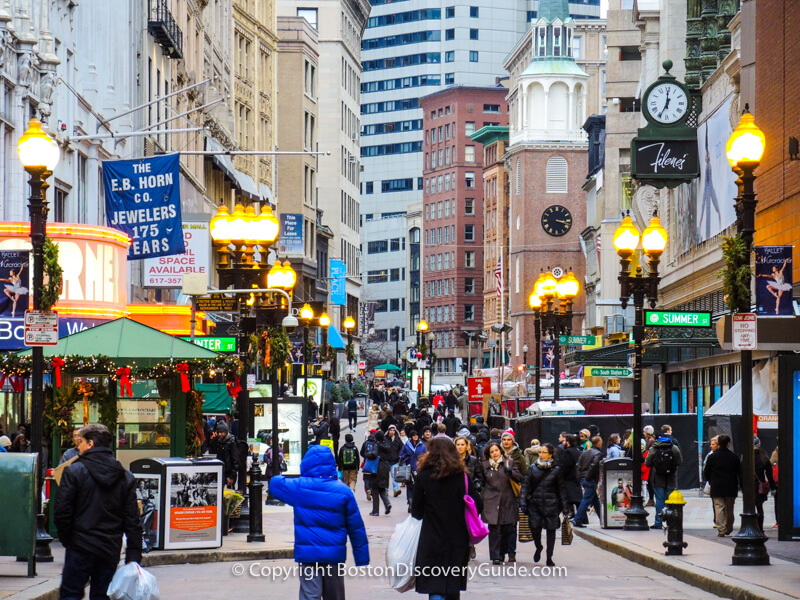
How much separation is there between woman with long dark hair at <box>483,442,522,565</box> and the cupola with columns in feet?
364

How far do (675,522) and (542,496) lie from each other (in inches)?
74.3

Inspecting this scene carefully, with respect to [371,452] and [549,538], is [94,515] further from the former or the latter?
[371,452]

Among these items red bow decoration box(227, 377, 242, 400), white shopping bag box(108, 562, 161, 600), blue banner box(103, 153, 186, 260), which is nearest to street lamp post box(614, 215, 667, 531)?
red bow decoration box(227, 377, 242, 400)

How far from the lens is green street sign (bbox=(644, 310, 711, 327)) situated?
78.4 ft

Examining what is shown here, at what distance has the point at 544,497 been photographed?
63.7 ft

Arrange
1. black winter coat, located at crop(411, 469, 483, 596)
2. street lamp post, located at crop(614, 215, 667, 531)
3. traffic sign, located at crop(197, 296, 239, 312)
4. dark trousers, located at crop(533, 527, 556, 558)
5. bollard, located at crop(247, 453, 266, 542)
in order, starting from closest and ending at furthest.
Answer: black winter coat, located at crop(411, 469, 483, 596), dark trousers, located at crop(533, 527, 556, 558), bollard, located at crop(247, 453, 266, 542), street lamp post, located at crop(614, 215, 667, 531), traffic sign, located at crop(197, 296, 239, 312)

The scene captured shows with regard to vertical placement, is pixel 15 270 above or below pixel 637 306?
above

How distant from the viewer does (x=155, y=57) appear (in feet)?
160

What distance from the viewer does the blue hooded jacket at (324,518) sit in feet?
38.3

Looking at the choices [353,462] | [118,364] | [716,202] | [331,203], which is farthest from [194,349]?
[331,203]

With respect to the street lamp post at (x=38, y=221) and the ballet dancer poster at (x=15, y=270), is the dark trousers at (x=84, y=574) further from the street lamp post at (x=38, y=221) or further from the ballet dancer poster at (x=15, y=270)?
the ballet dancer poster at (x=15, y=270)

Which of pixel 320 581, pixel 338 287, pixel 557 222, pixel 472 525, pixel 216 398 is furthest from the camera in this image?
pixel 557 222

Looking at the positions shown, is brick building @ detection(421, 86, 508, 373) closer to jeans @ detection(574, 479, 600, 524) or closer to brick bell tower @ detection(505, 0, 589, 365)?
brick bell tower @ detection(505, 0, 589, 365)

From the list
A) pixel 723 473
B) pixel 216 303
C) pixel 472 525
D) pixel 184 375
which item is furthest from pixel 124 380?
pixel 472 525
